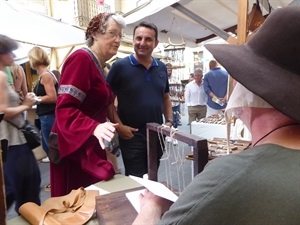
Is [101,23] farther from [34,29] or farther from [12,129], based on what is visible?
[34,29]

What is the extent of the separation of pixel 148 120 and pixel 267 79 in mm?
1216

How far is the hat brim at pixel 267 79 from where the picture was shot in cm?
45

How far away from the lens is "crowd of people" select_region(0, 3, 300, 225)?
1.34 ft

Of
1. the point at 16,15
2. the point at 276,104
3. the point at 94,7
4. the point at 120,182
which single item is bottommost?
the point at 120,182

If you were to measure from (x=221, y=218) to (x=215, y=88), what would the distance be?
3.85 meters

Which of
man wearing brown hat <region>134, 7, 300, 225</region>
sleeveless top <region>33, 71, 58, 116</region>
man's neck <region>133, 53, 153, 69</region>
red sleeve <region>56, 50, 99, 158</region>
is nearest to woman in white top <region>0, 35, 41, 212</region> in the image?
red sleeve <region>56, 50, 99, 158</region>

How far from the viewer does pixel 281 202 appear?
396 millimetres

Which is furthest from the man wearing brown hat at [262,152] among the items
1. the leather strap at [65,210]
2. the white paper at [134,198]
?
the leather strap at [65,210]

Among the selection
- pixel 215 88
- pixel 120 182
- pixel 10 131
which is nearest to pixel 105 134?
pixel 120 182

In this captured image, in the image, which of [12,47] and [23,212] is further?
[12,47]

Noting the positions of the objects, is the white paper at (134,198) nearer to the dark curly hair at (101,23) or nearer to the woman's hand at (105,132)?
the woman's hand at (105,132)

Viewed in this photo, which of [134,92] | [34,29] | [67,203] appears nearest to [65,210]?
[67,203]

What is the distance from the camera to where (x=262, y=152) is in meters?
0.44

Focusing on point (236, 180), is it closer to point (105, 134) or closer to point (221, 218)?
point (221, 218)
